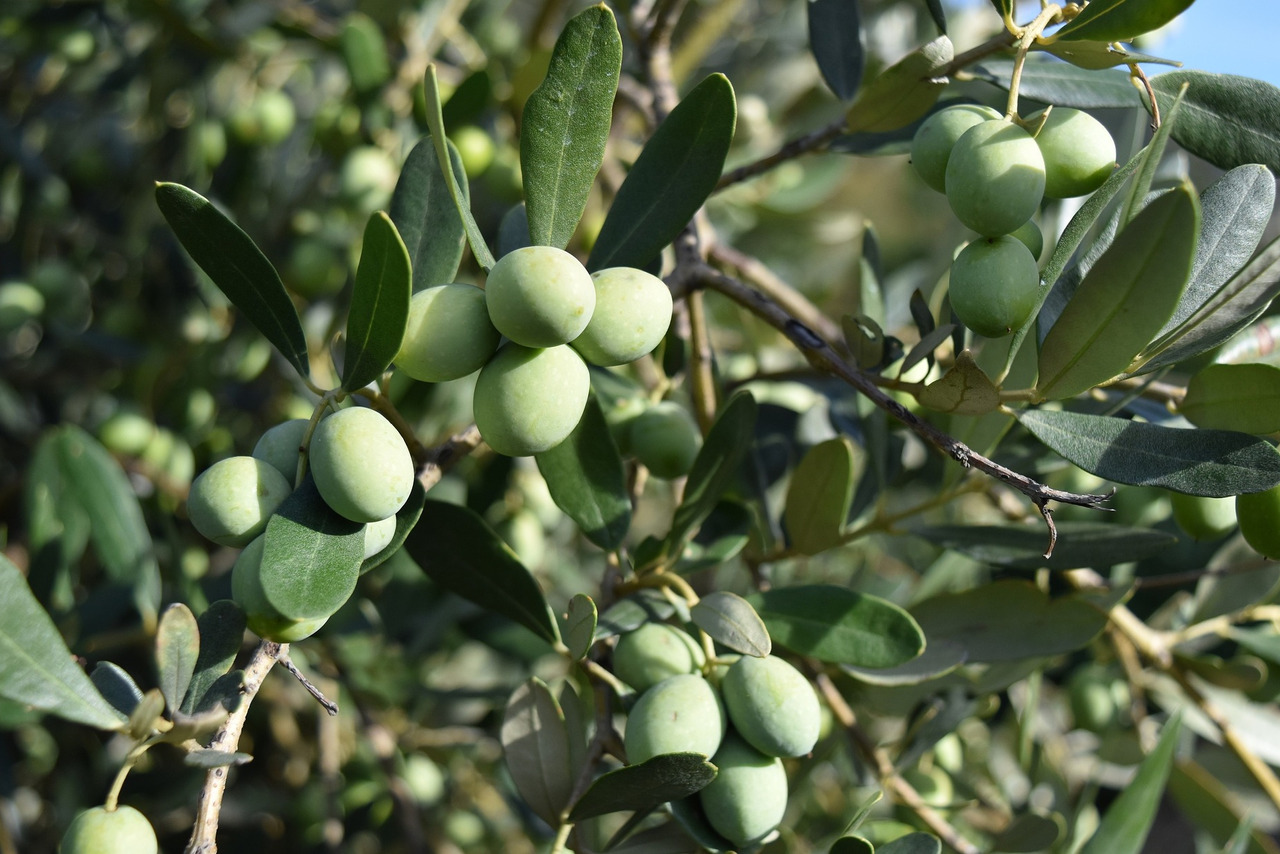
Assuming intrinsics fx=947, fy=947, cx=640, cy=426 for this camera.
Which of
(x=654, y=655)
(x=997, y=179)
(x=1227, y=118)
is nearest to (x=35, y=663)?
(x=654, y=655)

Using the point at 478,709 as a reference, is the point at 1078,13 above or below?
above

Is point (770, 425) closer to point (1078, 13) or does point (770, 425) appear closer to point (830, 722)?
point (830, 722)

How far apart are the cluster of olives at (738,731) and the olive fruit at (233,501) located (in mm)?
282

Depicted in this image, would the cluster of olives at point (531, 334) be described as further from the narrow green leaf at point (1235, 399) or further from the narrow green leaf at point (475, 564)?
the narrow green leaf at point (1235, 399)

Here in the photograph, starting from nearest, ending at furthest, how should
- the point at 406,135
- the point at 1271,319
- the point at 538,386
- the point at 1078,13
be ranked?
1. the point at 538,386
2. the point at 1078,13
3. the point at 1271,319
4. the point at 406,135

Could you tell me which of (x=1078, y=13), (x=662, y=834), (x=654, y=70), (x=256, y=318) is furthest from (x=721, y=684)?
(x=654, y=70)

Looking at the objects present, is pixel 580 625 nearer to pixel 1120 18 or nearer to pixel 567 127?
pixel 567 127

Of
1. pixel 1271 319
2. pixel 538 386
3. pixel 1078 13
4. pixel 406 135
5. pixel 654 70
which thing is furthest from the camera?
pixel 406 135

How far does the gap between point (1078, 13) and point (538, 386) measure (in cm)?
46

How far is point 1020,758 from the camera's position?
113 centimetres

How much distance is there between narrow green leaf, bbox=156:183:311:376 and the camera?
562mm

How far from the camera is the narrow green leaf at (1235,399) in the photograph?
625 millimetres

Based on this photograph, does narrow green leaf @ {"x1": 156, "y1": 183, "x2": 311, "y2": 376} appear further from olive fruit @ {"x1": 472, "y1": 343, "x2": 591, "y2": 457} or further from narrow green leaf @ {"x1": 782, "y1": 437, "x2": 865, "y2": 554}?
narrow green leaf @ {"x1": 782, "y1": 437, "x2": 865, "y2": 554}

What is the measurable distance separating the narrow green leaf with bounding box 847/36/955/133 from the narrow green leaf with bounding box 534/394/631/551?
0.34 meters
